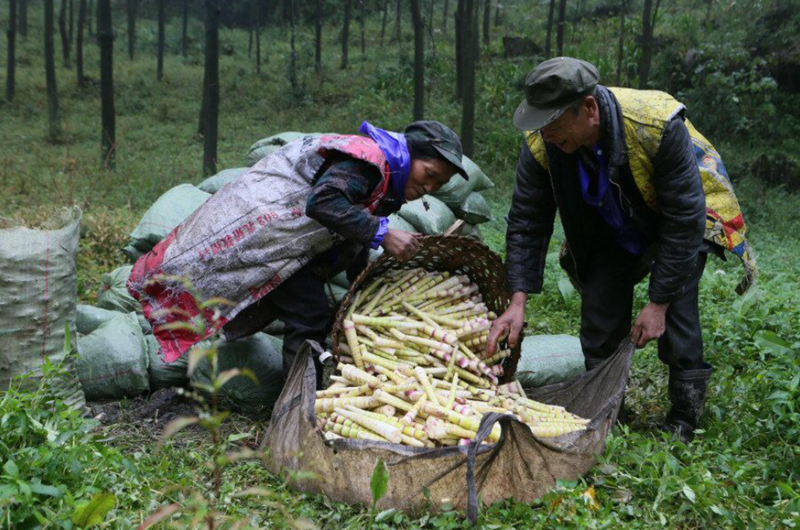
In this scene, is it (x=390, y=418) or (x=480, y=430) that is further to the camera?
(x=390, y=418)

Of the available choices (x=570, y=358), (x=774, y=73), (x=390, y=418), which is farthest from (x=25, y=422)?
(x=774, y=73)

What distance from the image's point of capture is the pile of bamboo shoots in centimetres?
262

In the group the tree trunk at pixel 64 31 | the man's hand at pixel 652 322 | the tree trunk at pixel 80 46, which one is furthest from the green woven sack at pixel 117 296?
the tree trunk at pixel 64 31

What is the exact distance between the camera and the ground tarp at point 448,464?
2.30m

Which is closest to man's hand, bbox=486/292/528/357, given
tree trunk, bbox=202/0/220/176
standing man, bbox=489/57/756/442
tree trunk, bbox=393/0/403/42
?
standing man, bbox=489/57/756/442

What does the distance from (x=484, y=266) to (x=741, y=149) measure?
10.5 metres

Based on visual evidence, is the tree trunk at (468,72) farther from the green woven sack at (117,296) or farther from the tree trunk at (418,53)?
the green woven sack at (117,296)

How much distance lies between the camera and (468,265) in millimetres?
3617

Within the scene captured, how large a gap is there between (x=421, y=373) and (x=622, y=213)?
1.03 m

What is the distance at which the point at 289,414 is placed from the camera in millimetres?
2711

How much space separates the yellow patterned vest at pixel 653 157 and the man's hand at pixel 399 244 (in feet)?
2.11

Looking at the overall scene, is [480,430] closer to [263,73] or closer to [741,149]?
[741,149]

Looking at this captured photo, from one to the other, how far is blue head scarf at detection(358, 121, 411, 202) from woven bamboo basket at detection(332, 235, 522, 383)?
361mm

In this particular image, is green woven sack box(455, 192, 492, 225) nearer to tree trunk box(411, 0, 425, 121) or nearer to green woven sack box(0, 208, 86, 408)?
green woven sack box(0, 208, 86, 408)
